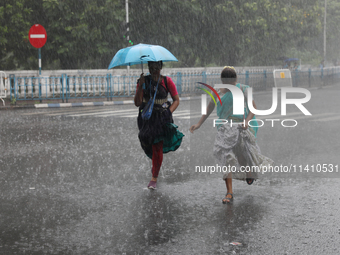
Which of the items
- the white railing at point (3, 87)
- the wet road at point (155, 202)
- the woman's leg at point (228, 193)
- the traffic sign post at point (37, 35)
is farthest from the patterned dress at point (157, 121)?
the traffic sign post at point (37, 35)

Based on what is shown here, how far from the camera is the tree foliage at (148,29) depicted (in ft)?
88.0

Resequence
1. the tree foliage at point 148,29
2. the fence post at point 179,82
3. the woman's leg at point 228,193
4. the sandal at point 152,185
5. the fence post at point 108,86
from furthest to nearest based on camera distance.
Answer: the tree foliage at point 148,29, the fence post at point 179,82, the fence post at point 108,86, the sandal at point 152,185, the woman's leg at point 228,193

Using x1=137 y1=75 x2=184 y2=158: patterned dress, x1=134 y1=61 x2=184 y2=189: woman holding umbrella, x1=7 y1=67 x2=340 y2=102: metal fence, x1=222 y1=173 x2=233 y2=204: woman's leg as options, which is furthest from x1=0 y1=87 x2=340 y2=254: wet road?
x1=7 y1=67 x2=340 y2=102: metal fence

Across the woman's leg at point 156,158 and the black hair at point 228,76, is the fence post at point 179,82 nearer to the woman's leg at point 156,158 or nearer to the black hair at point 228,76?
the woman's leg at point 156,158

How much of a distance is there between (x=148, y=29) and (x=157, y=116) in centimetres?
2470

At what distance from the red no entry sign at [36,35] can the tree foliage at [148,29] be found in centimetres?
411

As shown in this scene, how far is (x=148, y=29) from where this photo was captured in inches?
1191

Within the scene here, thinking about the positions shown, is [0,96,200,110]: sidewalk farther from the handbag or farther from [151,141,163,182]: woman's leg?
the handbag

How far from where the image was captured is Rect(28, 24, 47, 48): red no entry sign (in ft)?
69.1

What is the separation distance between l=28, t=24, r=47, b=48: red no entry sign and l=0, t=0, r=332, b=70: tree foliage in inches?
162

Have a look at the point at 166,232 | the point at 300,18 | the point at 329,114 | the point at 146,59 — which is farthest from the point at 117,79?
the point at 300,18

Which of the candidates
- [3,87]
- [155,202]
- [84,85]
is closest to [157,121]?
[155,202]

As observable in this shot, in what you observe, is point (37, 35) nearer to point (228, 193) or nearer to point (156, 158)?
point (156, 158)

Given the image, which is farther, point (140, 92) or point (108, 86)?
point (108, 86)
